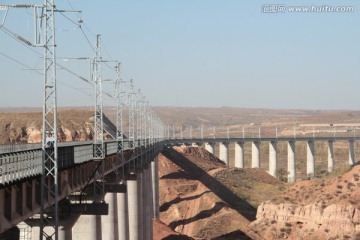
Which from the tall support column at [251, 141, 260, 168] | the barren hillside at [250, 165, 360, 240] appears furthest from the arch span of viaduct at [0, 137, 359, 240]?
the tall support column at [251, 141, 260, 168]

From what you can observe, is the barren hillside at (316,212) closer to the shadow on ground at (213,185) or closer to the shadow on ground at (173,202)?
the shadow on ground at (213,185)

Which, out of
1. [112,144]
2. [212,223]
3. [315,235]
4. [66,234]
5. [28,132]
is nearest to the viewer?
[66,234]

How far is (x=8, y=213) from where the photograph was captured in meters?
21.6

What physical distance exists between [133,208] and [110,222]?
1451cm

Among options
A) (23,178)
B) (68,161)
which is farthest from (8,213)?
(68,161)

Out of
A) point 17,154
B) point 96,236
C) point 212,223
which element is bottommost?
point 212,223

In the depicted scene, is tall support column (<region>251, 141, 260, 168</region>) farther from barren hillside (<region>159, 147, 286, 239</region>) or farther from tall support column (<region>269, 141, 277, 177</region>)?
barren hillside (<region>159, 147, 286, 239</region>)

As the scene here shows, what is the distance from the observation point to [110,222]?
2159 inches

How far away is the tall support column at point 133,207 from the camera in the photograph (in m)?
68.1

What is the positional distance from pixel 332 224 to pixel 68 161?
4873 cm

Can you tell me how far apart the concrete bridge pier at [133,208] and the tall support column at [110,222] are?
1228 centimetres

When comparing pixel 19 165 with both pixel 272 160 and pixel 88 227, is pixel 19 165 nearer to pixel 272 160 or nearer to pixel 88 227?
pixel 88 227

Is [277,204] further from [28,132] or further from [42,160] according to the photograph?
[28,132]

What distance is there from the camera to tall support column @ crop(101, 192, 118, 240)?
179 feet
